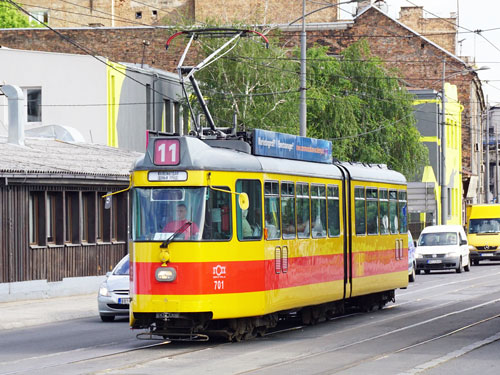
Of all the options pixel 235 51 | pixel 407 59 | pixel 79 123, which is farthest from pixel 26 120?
pixel 407 59

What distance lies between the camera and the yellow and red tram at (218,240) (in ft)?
54.0

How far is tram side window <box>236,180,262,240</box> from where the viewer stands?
1700cm

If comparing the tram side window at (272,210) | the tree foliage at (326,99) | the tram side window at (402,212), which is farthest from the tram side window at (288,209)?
the tree foliage at (326,99)

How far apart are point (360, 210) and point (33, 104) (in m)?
25.1

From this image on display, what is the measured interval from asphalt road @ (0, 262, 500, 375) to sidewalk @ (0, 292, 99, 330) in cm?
58

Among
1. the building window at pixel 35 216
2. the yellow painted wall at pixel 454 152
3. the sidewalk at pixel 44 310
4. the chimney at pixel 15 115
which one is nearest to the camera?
the sidewalk at pixel 44 310

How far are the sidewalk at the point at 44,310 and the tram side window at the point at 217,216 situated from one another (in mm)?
6810

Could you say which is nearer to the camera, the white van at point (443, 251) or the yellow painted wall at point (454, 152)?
the white van at point (443, 251)

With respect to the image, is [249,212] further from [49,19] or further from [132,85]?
[49,19]

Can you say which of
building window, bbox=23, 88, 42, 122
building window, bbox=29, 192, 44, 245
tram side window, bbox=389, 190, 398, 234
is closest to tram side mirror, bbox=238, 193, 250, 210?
tram side window, bbox=389, 190, 398, 234

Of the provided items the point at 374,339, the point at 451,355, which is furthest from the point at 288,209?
the point at 451,355

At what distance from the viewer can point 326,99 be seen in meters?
51.7

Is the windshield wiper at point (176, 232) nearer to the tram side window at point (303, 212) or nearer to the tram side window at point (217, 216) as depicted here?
the tram side window at point (217, 216)

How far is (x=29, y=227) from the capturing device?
99.5 ft
